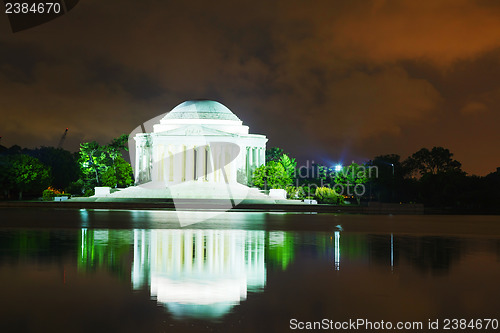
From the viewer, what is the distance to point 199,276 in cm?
2075

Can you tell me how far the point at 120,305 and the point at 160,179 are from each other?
122326mm

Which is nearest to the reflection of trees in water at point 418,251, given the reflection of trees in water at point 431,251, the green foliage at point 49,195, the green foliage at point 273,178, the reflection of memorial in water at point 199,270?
the reflection of trees in water at point 431,251

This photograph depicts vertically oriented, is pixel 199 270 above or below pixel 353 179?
below

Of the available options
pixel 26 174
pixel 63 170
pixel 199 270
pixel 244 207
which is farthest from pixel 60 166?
pixel 199 270

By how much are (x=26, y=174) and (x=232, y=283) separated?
337 ft

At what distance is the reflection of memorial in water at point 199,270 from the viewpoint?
16.6 m

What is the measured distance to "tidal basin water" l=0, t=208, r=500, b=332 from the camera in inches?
585

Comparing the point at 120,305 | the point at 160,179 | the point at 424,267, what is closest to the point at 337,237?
the point at 424,267

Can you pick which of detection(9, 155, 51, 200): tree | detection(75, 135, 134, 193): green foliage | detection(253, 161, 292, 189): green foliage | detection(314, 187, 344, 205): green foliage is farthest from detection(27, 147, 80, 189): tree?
detection(314, 187, 344, 205): green foliage

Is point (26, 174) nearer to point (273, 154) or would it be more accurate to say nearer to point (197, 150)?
point (197, 150)

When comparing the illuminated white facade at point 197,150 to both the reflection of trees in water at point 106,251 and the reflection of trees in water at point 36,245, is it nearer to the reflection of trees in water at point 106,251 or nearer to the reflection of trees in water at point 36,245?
the reflection of trees in water at point 36,245

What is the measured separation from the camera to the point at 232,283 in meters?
19.5

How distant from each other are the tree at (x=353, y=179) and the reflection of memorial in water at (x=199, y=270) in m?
87.2

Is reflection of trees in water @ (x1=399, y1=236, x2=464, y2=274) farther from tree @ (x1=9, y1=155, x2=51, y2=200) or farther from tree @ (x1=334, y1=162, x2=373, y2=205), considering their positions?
tree @ (x1=9, y1=155, x2=51, y2=200)
